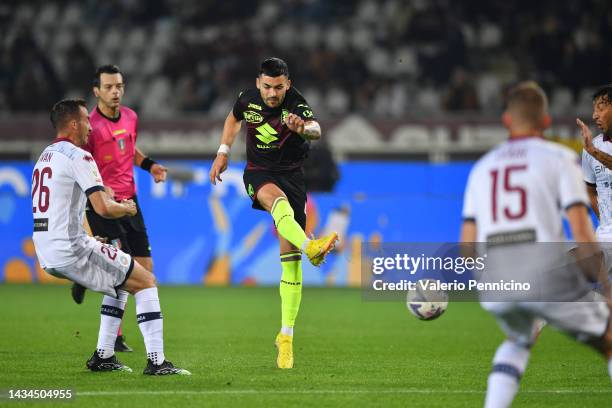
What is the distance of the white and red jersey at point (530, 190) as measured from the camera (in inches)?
203

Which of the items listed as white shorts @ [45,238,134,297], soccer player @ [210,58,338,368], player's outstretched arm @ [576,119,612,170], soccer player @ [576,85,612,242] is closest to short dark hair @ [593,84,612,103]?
soccer player @ [576,85,612,242]

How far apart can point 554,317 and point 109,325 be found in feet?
13.1

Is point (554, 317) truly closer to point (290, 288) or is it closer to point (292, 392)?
point (292, 392)

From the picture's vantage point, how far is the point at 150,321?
7438mm

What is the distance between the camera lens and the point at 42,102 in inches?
834

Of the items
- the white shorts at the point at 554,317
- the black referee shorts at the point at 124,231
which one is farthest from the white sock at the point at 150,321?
the white shorts at the point at 554,317

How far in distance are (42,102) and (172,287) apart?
5947 millimetres

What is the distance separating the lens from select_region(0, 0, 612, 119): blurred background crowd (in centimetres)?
2031

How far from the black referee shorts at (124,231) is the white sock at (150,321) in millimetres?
1809

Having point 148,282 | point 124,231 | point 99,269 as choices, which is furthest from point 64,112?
point 124,231

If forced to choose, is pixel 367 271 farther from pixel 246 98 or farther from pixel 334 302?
pixel 246 98

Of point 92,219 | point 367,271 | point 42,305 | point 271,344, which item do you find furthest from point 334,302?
point 92,219

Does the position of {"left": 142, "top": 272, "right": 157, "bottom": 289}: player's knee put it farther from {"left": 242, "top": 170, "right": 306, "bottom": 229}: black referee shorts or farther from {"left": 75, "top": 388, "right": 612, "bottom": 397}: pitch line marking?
{"left": 242, "top": 170, "right": 306, "bottom": 229}: black referee shorts

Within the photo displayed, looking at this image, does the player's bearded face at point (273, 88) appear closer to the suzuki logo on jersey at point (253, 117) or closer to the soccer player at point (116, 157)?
the suzuki logo on jersey at point (253, 117)
